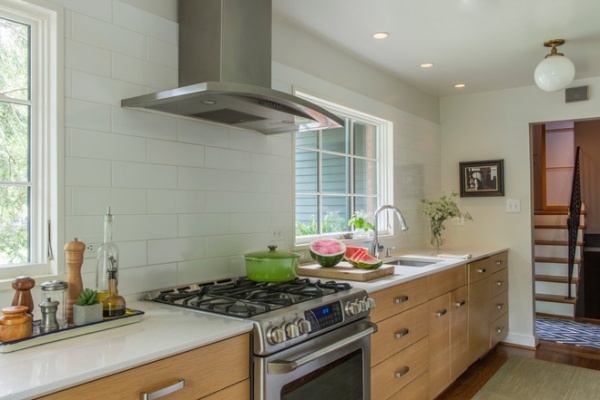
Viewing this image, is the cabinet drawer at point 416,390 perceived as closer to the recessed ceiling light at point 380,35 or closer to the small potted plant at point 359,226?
the small potted plant at point 359,226

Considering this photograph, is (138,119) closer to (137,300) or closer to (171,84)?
(171,84)

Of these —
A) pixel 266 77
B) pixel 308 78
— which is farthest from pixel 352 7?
pixel 266 77

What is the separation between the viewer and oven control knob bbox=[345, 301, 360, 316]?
6.13 ft

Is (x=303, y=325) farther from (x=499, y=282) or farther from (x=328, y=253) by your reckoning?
(x=499, y=282)

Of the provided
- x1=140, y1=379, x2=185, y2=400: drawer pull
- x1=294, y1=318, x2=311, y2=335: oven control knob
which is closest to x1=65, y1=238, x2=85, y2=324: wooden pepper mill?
x1=140, y1=379, x2=185, y2=400: drawer pull

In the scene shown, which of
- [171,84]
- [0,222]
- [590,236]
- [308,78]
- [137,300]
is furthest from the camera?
[590,236]

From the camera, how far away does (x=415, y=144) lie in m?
4.12

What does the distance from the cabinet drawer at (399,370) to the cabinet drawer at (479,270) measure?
0.83m

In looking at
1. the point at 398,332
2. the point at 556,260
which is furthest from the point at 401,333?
the point at 556,260

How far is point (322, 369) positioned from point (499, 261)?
2.73 m

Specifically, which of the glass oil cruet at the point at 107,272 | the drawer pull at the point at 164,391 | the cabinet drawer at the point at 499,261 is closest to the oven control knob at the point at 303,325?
the drawer pull at the point at 164,391

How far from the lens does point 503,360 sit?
147 inches

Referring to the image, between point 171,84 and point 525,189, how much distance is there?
3.34 m

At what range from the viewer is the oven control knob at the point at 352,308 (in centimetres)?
187
